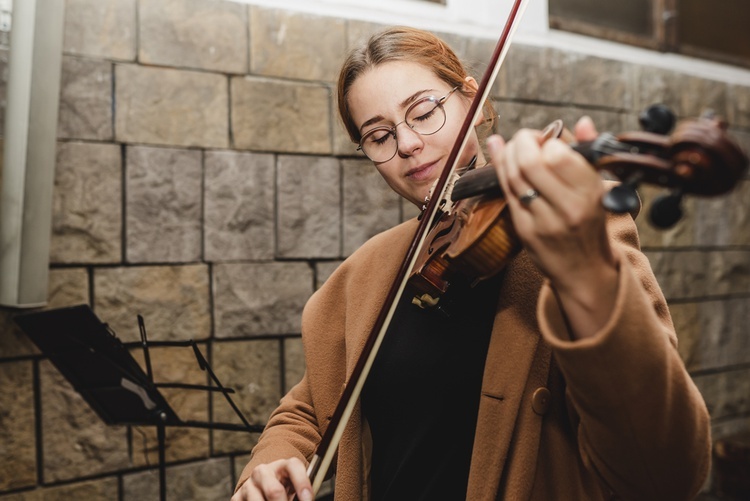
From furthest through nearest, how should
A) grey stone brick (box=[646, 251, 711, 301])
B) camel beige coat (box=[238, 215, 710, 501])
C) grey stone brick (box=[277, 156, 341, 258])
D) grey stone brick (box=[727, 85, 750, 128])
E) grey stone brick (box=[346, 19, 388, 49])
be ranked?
grey stone brick (box=[727, 85, 750, 128])
grey stone brick (box=[646, 251, 711, 301])
grey stone brick (box=[346, 19, 388, 49])
grey stone brick (box=[277, 156, 341, 258])
camel beige coat (box=[238, 215, 710, 501])

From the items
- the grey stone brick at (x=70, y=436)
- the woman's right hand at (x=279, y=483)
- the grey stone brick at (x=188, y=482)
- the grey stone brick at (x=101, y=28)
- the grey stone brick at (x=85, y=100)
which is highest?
the grey stone brick at (x=101, y=28)

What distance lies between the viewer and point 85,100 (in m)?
2.06

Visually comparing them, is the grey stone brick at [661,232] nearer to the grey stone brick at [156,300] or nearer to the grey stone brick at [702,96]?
the grey stone brick at [702,96]

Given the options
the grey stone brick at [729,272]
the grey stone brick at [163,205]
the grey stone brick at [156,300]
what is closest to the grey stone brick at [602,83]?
the grey stone brick at [729,272]

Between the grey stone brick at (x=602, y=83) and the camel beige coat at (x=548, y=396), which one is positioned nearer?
the camel beige coat at (x=548, y=396)

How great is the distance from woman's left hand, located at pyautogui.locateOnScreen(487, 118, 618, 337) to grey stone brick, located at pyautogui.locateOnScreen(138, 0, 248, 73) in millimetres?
1717

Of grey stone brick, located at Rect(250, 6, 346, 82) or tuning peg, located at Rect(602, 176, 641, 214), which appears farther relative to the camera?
grey stone brick, located at Rect(250, 6, 346, 82)

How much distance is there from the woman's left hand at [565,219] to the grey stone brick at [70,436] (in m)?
1.79

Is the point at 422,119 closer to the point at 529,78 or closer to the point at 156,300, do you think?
the point at 156,300

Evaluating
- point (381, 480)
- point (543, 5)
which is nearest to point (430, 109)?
point (381, 480)

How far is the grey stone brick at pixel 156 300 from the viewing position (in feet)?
6.85

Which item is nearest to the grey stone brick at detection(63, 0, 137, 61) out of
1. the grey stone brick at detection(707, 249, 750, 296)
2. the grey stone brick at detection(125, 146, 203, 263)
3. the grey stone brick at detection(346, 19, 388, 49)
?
the grey stone brick at detection(125, 146, 203, 263)

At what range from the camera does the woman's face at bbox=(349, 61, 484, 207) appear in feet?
4.12

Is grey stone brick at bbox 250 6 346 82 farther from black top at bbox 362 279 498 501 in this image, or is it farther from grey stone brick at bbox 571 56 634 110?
black top at bbox 362 279 498 501
